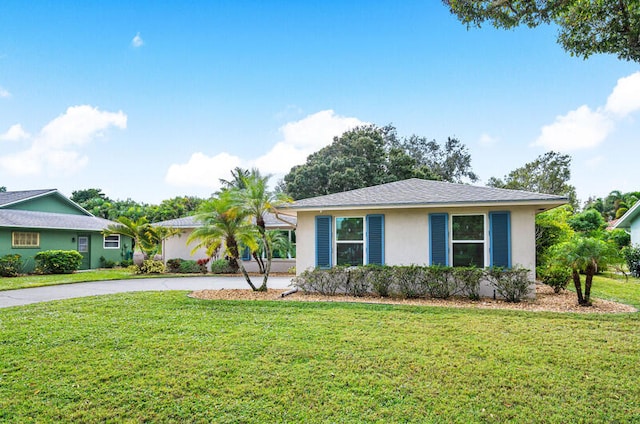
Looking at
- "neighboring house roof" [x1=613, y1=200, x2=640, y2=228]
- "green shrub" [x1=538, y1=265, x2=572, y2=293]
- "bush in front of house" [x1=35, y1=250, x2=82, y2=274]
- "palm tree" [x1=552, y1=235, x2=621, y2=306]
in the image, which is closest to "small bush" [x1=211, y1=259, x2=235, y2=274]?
"bush in front of house" [x1=35, y1=250, x2=82, y2=274]

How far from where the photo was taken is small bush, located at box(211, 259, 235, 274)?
60.9ft

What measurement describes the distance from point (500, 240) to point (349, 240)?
165 inches

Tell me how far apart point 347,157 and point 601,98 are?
16.4 meters

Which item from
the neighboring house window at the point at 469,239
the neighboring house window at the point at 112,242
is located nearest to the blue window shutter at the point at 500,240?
the neighboring house window at the point at 469,239

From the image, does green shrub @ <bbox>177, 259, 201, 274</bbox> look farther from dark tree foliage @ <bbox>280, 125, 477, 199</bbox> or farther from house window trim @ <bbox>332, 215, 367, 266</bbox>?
dark tree foliage @ <bbox>280, 125, 477, 199</bbox>

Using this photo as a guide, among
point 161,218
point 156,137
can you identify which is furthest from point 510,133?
point 161,218

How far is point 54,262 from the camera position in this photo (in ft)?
A: 59.4

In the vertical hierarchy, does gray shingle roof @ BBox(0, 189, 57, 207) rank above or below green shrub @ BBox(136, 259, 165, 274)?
above

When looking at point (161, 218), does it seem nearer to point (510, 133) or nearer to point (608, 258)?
point (510, 133)

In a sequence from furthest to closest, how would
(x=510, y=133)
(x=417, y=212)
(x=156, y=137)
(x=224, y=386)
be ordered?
(x=510, y=133) → (x=156, y=137) → (x=417, y=212) → (x=224, y=386)

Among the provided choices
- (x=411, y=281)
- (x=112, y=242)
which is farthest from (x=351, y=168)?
(x=411, y=281)

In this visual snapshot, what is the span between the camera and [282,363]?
4.91 meters

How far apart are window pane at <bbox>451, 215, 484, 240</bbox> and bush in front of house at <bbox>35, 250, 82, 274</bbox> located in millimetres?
18708

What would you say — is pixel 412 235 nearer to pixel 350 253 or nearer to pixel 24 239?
pixel 350 253
